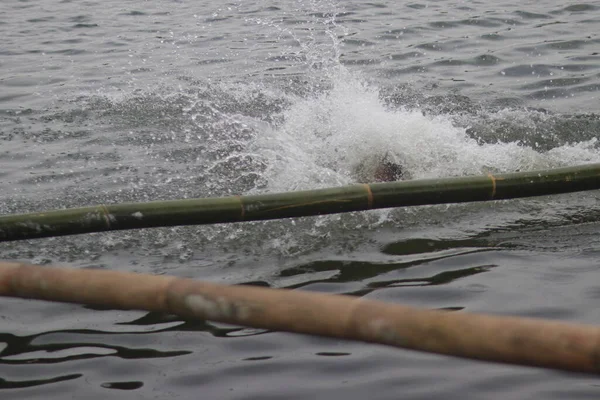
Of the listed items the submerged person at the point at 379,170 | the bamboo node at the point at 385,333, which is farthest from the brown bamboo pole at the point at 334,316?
the submerged person at the point at 379,170

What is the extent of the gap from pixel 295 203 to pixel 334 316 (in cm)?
212

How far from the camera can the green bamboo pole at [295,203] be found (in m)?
3.97

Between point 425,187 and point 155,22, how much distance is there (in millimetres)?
7388

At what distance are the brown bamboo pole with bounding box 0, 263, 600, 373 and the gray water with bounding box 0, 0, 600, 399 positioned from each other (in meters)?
1.10

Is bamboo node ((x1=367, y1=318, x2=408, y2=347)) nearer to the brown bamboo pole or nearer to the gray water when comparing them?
the brown bamboo pole

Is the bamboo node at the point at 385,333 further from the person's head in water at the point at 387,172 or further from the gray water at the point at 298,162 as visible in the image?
the person's head in water at the point at 387,172

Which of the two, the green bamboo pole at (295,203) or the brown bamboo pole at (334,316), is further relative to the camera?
the green bamboo pole at (295,203)

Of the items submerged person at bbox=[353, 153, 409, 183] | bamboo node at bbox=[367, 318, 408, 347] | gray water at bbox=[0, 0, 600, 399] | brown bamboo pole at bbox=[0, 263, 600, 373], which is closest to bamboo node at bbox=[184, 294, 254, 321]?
brown bamboo pole at bbox=[0, 263, 600, 373]

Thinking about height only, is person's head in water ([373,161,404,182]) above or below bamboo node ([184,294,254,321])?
below

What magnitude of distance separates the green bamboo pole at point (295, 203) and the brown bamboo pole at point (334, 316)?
4.45 ft

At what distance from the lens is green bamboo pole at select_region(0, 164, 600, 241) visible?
13.0ft

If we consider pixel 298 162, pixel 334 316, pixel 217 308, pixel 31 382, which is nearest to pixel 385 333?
pixel 334 316

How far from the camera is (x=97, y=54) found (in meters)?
9.69

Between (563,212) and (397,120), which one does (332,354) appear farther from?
(397,120)
